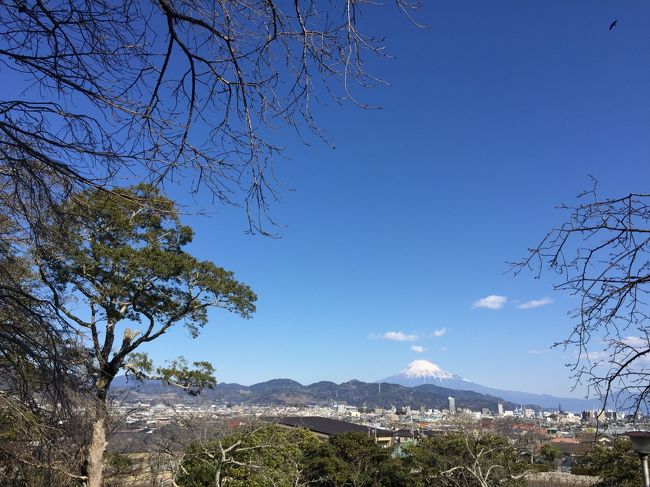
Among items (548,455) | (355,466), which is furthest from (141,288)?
(548,455)

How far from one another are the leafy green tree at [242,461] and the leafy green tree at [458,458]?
410 centimetres

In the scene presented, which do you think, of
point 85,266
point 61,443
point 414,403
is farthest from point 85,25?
point 414,403

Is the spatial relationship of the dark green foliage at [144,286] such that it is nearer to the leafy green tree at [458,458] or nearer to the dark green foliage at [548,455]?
the leafy green tree at [458,458]

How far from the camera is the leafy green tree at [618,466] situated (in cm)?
1279

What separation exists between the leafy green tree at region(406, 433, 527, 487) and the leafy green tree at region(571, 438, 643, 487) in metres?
2.08

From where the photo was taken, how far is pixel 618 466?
13.5 m

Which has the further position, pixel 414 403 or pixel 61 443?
pixel 414 403

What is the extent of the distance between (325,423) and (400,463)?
12.3m

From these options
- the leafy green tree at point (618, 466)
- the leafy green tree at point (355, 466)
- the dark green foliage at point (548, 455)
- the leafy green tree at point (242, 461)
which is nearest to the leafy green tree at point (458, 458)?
the leafy green tree at point (355, 466)

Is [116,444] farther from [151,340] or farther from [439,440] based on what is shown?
[439,440]

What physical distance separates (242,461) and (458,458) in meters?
5.66

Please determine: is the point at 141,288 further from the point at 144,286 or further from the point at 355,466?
the point at 355,466

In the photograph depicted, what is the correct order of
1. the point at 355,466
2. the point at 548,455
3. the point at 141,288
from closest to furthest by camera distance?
1. the point at 141,288
2. the point at 355,466
3. the point at 548,455

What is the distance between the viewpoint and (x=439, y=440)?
1546 cm
